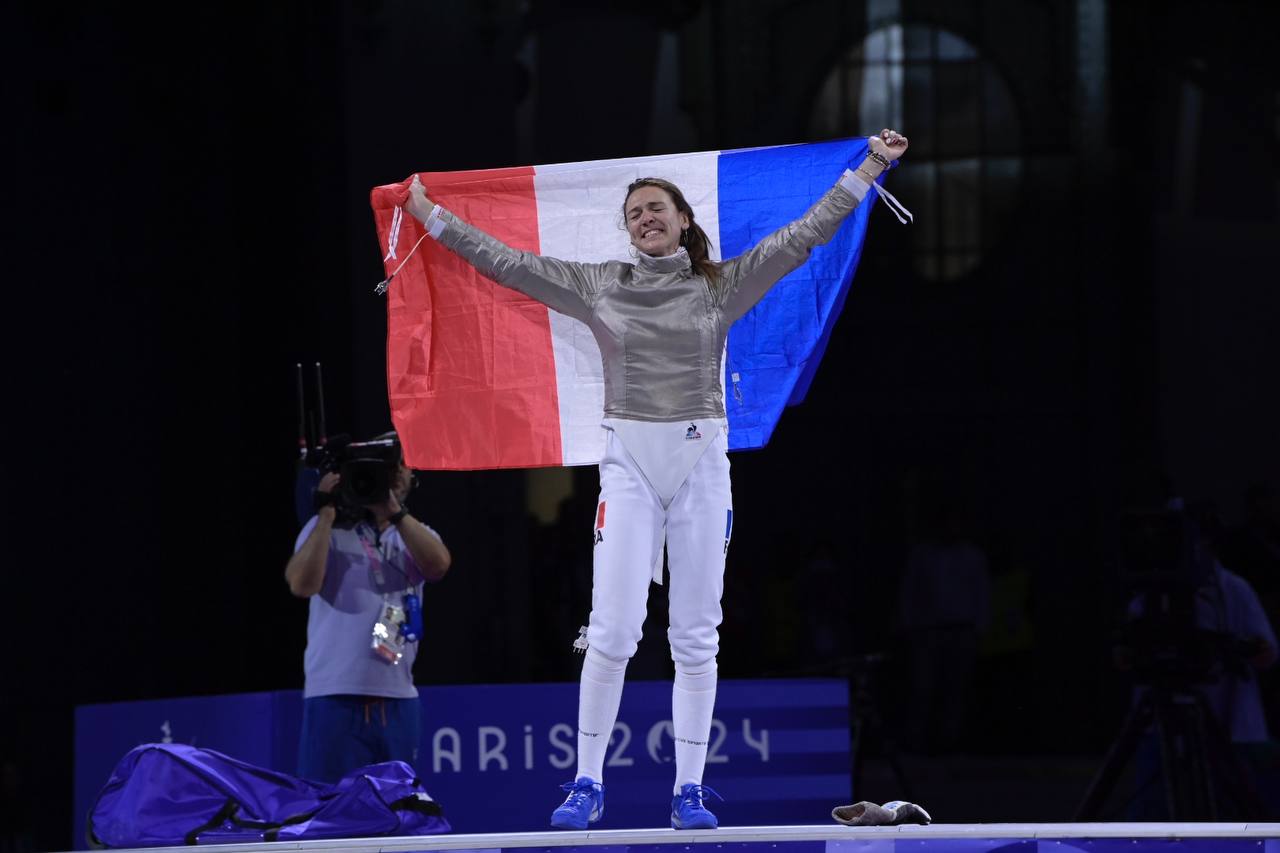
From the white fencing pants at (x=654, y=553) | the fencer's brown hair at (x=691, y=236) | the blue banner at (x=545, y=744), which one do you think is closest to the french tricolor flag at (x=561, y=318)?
the fencer's brown hair at (x=691, y=236)

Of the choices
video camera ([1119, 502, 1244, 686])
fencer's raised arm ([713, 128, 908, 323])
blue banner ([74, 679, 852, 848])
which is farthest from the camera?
blue banner ([74, 679, 852, 848])

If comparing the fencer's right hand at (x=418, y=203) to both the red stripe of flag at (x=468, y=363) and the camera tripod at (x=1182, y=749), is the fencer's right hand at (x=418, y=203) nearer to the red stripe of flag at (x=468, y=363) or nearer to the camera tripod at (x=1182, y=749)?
the red stripe of flag at (x=468, y=363)

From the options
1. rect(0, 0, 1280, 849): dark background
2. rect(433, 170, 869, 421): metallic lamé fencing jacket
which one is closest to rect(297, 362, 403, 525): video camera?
rect(433, 170, 869, 421): metallic lamé fencing jacket

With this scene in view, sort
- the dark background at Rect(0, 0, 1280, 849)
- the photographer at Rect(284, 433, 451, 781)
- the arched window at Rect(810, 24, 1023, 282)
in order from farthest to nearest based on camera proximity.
Result: the arched window at Rect(810, 24, 1023, 282) < the dark background at Rect(0, 0, 1280, 849) < the photographer at Rect(284, 433, 451, 781)

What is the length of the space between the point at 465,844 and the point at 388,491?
132 centimetres

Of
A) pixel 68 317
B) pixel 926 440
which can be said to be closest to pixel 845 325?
pixel 926 440

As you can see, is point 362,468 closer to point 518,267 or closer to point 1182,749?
point 518,267

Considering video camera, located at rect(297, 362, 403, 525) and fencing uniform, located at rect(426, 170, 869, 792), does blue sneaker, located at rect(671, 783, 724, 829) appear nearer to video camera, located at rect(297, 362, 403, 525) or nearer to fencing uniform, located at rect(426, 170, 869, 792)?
fencing uniform, located at rect(426, 170, 869, 792)

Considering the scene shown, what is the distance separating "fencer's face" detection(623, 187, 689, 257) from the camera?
12.0 feet

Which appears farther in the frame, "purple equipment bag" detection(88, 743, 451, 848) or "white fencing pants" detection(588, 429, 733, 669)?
"purple equipment bag" detection(88, 743, 451, 848)

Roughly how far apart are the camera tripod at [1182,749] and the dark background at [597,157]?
7.73 ft

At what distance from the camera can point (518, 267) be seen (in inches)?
145

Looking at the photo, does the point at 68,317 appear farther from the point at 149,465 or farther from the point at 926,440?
the point at 926,440

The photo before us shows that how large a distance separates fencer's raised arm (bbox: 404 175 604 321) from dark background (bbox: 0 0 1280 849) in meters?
3.14
